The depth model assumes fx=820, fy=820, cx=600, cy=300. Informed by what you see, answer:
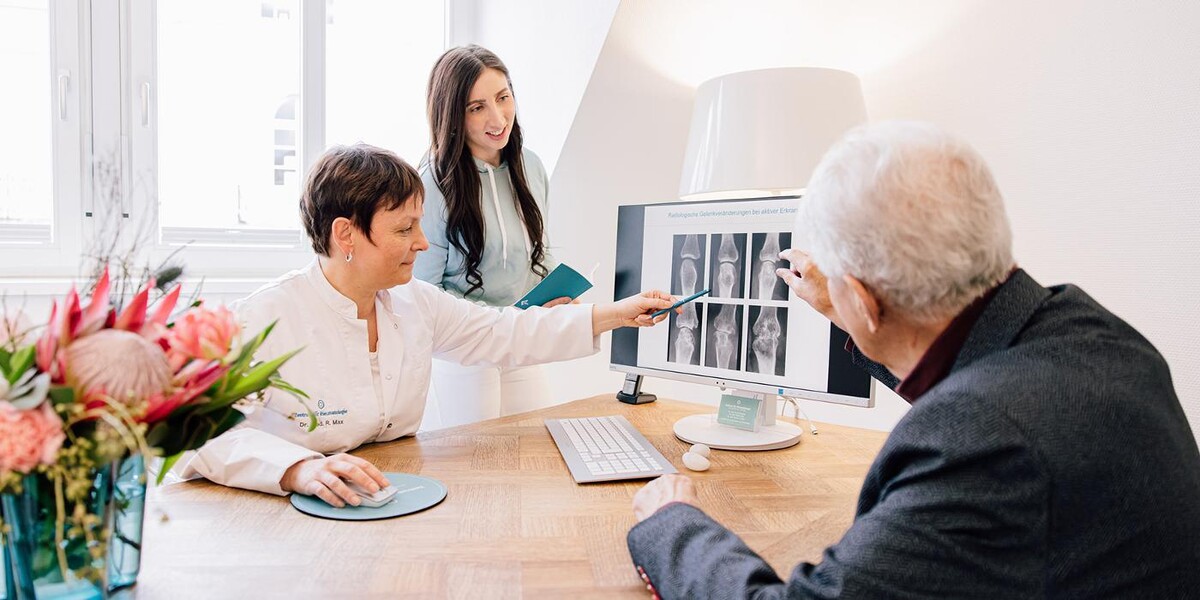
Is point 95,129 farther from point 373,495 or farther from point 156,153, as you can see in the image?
point 373,495

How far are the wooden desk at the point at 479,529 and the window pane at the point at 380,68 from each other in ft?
6.54

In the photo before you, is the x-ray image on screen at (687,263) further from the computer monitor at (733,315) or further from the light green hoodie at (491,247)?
the light green hoodie at (491,247)

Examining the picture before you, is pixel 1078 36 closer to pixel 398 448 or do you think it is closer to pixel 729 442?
pixel 729 442

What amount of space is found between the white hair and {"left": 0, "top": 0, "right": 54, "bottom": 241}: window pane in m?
2.71

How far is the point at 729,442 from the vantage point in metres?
1.61

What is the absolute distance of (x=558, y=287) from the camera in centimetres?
192

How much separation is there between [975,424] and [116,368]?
30.7 inches

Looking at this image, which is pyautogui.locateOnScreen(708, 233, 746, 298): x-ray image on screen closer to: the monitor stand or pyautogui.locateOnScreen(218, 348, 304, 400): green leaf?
the monitor stand

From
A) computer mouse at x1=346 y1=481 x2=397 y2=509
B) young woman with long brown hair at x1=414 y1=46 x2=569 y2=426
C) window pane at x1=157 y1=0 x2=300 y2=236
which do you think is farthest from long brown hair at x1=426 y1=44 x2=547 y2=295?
window pane at x1=157 y1=0 x2=300 y2=236

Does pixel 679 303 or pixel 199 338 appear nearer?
pixel 199 338

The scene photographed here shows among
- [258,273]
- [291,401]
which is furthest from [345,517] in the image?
[258,273]

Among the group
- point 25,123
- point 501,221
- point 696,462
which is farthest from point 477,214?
point 25,123

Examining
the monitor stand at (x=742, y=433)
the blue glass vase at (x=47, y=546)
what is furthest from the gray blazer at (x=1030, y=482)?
the monitor stand at (x=742, y=433)

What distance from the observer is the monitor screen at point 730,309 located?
154 centimetres
